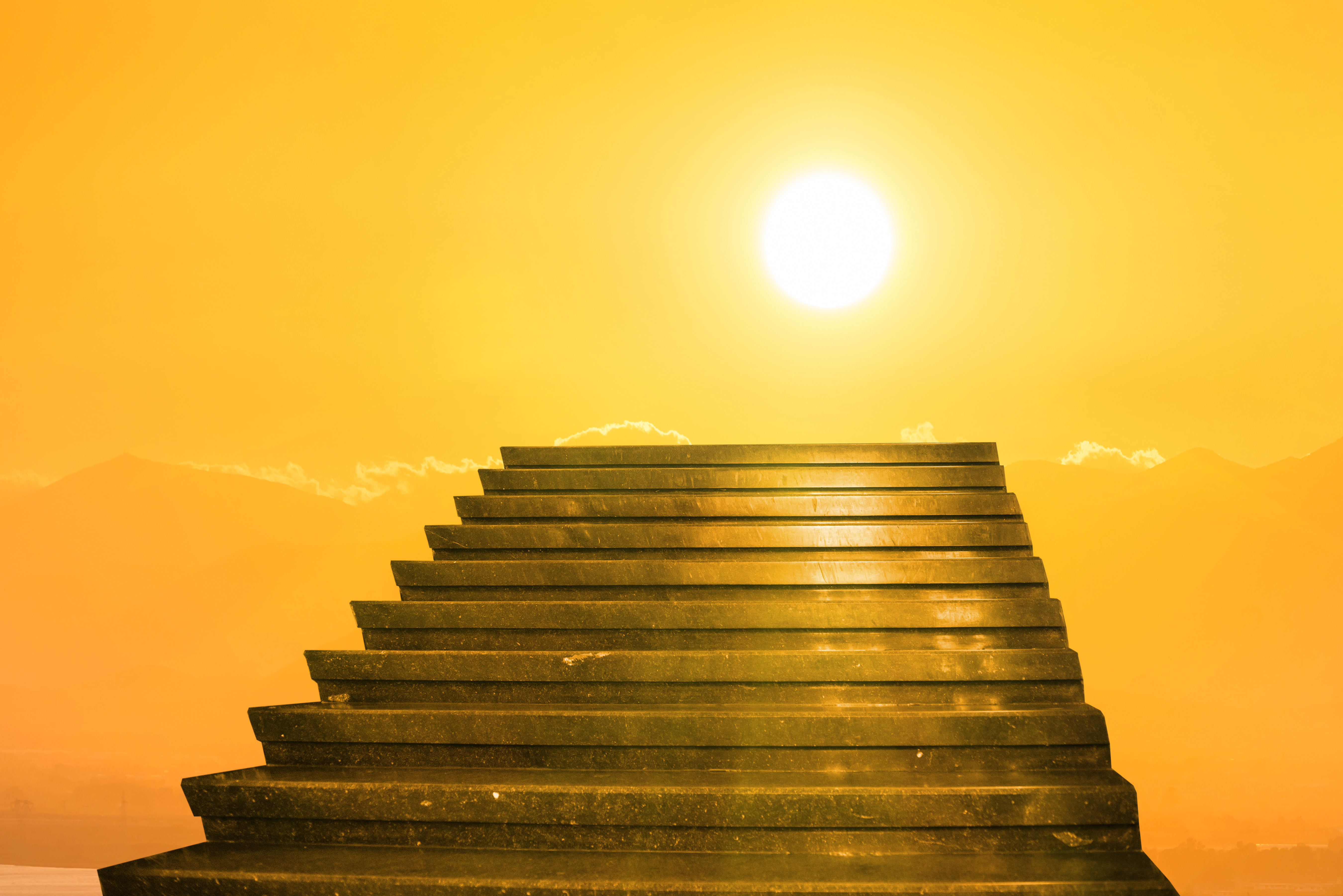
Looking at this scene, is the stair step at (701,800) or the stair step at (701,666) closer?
the stair step at (701,800)

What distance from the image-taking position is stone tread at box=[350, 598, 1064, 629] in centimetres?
286

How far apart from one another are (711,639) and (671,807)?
0.78 metres

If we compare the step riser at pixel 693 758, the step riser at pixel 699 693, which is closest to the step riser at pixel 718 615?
the step riser at pixel 699 693

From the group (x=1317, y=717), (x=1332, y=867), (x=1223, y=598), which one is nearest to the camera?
(x=1332, y=867)

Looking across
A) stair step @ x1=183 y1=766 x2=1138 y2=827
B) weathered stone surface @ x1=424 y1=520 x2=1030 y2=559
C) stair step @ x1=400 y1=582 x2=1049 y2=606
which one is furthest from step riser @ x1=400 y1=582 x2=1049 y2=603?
stair step @ x1=183 y1=766 x2=1138 y2=827

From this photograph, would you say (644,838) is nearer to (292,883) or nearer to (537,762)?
(537,762)

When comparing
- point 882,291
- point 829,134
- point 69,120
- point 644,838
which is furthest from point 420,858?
point 69,120

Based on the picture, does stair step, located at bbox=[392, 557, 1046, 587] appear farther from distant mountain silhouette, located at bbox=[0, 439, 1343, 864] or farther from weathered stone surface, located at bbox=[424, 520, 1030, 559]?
distant mountain silhouette, located at bbox=[0, 439, 1343, 864]

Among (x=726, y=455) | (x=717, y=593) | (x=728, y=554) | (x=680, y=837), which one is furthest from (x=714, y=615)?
(x=726, y=455)

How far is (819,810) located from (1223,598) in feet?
29.6

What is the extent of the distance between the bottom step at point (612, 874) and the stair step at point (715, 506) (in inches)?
63.0

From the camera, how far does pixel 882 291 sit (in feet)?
29.3

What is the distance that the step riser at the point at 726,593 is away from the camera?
9.88ft

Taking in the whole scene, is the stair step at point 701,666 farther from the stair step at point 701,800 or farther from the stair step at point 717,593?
the stair step at point 701,800
